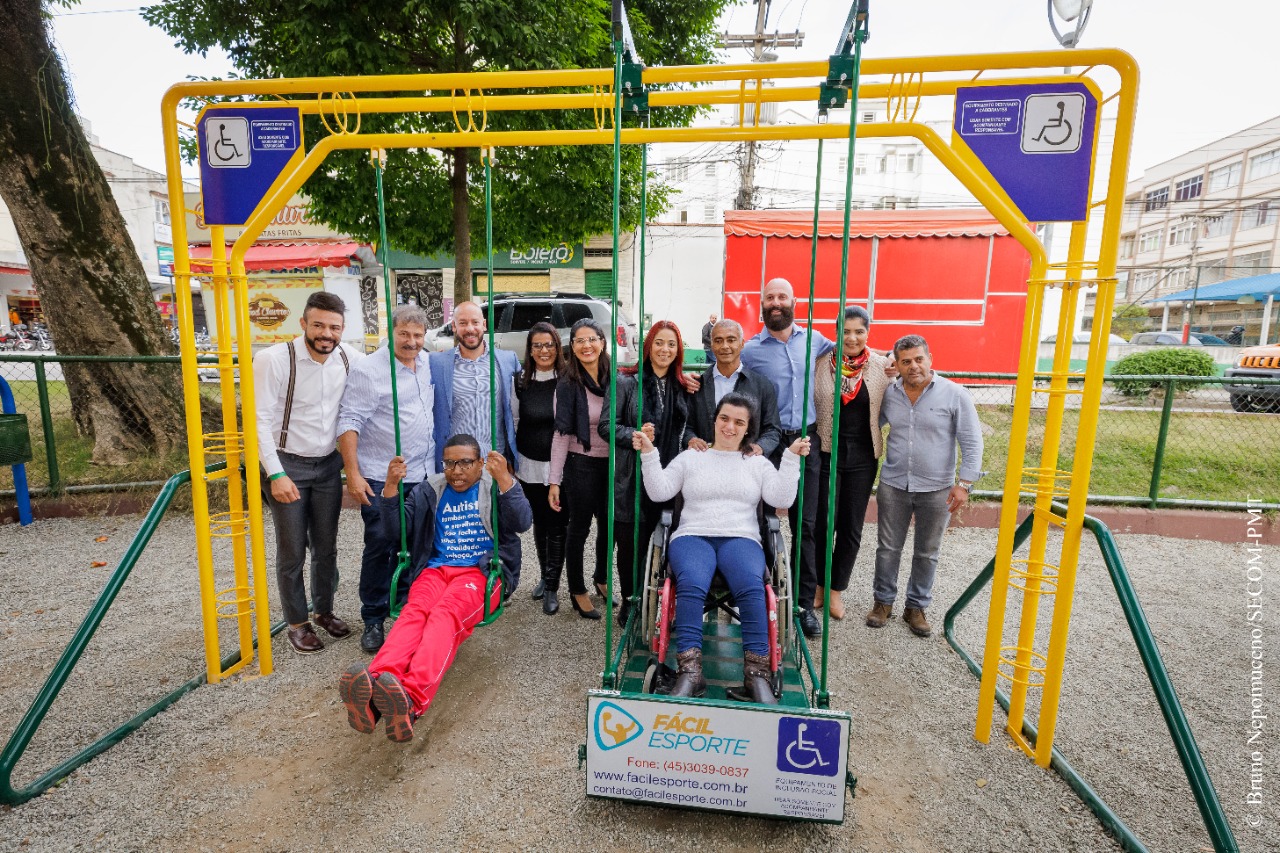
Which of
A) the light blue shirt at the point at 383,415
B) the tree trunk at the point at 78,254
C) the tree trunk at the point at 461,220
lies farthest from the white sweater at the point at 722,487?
the tree trunk at the point at 78,254

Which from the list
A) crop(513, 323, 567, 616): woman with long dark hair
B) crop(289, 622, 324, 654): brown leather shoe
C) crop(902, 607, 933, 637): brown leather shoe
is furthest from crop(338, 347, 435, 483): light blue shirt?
crop(902, 607, 933, 637): brown leather shoe

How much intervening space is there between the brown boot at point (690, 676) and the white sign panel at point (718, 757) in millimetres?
246

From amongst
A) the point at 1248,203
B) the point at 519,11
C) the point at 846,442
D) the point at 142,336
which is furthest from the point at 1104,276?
the point at 1248,203

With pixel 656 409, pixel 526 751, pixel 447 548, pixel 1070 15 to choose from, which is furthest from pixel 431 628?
pixel 1070 15

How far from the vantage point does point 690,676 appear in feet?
7.61

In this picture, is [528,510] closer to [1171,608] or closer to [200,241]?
[1171,608]

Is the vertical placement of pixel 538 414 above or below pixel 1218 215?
below

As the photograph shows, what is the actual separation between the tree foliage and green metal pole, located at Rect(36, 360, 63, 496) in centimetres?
279

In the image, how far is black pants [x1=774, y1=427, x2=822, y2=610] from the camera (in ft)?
10.9

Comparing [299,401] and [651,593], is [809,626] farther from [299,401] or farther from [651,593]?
[299,401]

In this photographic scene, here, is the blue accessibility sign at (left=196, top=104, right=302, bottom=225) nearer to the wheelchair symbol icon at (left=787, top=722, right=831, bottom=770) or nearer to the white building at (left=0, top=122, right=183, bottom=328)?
the wheelchair symbol icon at (left=787, top=722, right=831, bottom=770)

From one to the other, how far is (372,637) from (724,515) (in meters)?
2.00

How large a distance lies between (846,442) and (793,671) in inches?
52.8

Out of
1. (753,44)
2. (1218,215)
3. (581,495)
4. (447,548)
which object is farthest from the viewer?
(1218,215)
